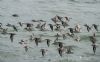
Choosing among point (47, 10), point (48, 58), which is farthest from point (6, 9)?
point (48, 58)

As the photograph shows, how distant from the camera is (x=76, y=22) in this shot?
86.9 ft

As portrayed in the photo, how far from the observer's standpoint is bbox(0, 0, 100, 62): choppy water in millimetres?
19031

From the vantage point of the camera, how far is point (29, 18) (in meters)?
27.6

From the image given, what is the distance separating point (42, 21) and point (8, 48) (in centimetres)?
619

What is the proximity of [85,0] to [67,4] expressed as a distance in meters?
2.85

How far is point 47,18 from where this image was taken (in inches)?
1090

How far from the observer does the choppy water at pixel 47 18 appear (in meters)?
19.0

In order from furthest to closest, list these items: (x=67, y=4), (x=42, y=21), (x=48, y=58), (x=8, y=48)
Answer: (x=67, y=4), (x=42, y=21), (x=8, y=48), (x=48, y=58)

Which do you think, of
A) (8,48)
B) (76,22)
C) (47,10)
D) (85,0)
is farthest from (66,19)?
(85,0)

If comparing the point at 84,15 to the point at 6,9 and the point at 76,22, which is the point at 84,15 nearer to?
the point at 76,22

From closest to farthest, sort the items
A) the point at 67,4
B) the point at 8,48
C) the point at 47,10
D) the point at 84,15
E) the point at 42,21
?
the point at 8,48 < the point at 42,21 < the point at 84,15 < the point at 47,10 < the point at 67,4

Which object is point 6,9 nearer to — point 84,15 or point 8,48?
point 84,15

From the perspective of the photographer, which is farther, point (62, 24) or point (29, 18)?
point (29, 18)

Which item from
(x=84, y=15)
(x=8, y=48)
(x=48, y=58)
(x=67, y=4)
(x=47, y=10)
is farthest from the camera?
(x=67, y=4)
